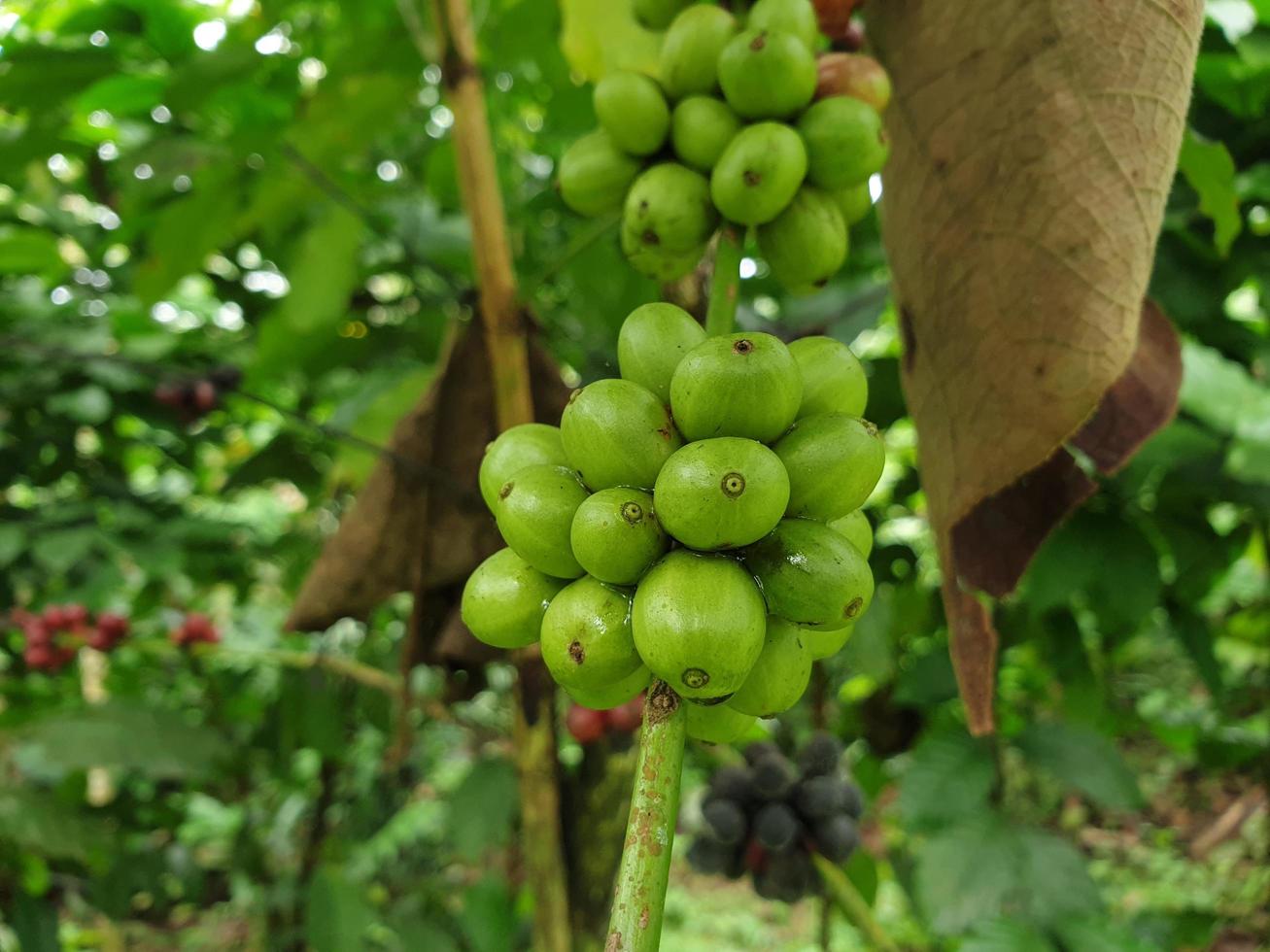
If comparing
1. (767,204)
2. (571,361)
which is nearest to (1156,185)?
(767,204)

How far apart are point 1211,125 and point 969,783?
1630 millimetres

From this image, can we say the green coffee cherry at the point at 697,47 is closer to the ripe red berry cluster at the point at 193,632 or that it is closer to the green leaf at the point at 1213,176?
the green leaf at the point at 1213,176

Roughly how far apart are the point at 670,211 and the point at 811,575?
0.48m

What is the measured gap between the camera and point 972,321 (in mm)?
968

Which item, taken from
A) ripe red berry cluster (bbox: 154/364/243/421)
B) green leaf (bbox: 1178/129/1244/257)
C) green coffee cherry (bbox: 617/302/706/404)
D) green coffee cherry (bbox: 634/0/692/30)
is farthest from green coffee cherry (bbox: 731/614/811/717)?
ripe red berry cluster (bbox: 154/364/243/421)

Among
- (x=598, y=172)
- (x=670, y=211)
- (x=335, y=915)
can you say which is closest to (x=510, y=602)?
(x=670, y=211)

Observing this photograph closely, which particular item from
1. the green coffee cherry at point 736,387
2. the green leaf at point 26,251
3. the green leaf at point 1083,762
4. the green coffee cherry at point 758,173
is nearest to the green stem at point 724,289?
the green coffee cherry at point 758,173

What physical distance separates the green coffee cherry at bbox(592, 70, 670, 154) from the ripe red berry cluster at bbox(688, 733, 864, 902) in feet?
5.20

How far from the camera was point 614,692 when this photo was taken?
763 mm

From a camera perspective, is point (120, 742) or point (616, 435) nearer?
point (616, 435)

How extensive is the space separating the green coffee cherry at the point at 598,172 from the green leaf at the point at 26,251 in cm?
258

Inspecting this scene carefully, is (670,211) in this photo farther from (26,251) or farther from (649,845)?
(26,251)

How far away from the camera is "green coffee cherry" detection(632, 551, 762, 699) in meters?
0.61

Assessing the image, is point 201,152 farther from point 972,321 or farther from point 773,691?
point 773,691
